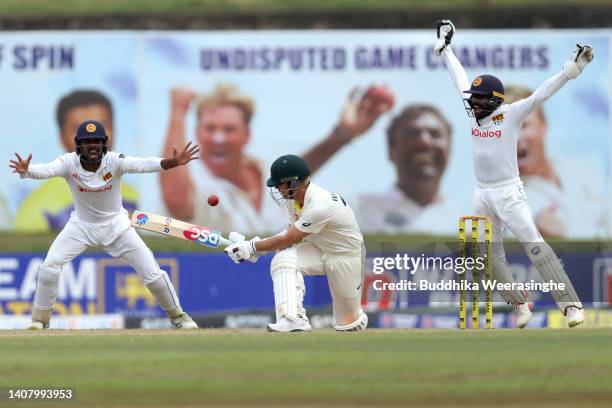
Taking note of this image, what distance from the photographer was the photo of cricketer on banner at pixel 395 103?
23797 millimetres

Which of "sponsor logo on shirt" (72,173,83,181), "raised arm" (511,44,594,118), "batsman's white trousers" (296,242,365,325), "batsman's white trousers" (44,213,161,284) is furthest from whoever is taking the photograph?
"batsman's white trousers" (44,213,161,284)

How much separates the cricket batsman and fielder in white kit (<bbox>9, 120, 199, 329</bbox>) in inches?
54.5

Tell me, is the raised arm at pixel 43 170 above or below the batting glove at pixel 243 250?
above

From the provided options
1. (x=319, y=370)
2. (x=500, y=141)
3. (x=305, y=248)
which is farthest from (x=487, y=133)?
(x=319, y=370)

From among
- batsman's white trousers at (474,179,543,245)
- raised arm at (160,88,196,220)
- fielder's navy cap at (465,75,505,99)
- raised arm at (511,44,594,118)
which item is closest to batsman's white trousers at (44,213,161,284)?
batsman's white trousers at (474,179,543,245)

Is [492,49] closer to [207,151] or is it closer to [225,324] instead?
[207,151]

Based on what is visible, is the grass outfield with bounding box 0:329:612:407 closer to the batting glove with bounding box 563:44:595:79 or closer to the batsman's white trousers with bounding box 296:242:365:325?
the batsman's white trousers with bounding box 296:242:365:325

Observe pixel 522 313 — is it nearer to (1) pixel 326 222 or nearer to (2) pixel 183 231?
(1) pixel 326 222

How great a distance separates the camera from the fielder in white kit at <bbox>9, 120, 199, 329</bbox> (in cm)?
1385

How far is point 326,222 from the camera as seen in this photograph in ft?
42.5

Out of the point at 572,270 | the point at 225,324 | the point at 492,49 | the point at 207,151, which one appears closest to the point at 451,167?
the point at 492,49

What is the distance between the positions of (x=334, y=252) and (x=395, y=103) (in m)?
11.0
